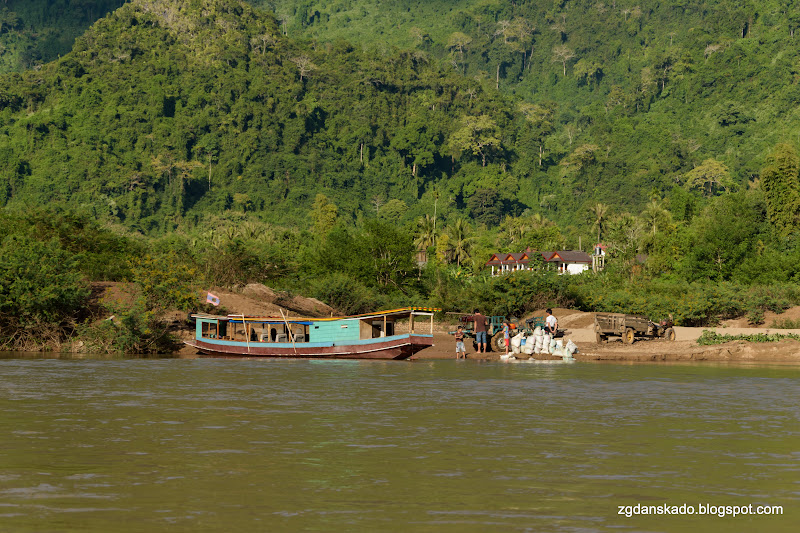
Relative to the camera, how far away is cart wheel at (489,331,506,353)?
42.3 metres

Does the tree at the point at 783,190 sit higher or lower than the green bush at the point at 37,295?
higher

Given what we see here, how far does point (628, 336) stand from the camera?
43438 millimetres

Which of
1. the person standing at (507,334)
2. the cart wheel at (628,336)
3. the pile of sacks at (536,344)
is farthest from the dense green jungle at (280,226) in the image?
the pile of sacks at (536,344)

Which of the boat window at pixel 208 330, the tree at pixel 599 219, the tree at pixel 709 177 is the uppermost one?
the tree at pixel 709 177

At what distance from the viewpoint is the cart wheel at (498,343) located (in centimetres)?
4228

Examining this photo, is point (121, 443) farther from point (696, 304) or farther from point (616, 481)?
point (696, 304)

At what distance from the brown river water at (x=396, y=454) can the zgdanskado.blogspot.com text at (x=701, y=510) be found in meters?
0.05

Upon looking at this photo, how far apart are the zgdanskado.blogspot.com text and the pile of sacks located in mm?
27077

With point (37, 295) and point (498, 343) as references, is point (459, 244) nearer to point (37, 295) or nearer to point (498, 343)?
point (498, 343)

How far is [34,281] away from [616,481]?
33358mm

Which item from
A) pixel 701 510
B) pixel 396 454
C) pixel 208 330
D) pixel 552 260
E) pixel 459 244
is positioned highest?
pixel 459 244

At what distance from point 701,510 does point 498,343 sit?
A: 97.3 feet

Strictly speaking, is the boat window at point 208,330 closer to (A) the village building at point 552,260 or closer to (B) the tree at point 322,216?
(B) the tree at point 322,216

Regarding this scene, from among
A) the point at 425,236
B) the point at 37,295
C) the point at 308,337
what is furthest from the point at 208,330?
the point at 425,236
